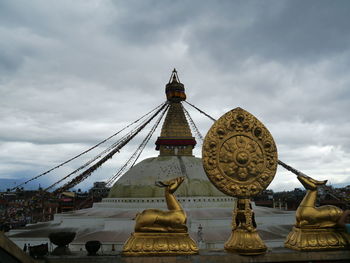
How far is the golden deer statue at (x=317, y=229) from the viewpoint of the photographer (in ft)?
18.9

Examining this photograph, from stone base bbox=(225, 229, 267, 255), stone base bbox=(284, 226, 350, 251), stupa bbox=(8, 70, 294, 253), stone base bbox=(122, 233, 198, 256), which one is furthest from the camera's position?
stupa bbox=(8, 70, 294, 253)

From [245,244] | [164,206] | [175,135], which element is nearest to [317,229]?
[245,244]

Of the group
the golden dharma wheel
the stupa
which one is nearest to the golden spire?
the stupa

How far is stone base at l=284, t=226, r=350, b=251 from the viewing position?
5746 mm

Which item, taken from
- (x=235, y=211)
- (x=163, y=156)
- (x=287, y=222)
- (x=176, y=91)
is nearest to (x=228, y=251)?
(x=235, y=211)

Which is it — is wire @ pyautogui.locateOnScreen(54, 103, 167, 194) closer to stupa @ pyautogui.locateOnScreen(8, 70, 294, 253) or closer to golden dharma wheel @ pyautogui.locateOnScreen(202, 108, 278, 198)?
stupa @ pyautogui.locateOnScreen(8, 70, 294, 253)

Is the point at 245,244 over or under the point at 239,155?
under

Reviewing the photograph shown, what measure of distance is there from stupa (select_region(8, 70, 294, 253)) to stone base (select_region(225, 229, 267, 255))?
5456mm

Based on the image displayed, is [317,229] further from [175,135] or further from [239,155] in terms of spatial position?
[175,135]

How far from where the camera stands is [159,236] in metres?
5.53

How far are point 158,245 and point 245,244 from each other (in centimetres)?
164

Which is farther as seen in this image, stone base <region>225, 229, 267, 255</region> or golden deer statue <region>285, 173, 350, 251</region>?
golden deer statue <region>285, 173, 350, 251</region>

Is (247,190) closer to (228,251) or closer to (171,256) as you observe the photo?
(228,251)

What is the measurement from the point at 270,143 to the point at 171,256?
2926 mm
